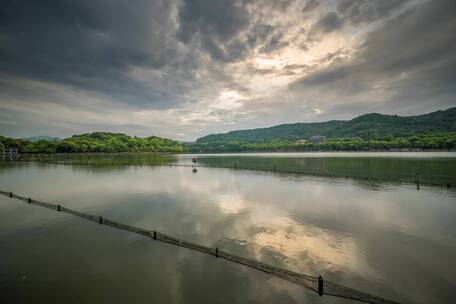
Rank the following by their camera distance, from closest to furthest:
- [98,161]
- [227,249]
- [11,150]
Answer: [227,249] < [98,161] < [11,150]

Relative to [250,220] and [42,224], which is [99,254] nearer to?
[42,224]

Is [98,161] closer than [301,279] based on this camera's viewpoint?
No

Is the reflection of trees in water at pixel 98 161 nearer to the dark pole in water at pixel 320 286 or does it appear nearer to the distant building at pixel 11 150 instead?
the distant building at pixel 11 150

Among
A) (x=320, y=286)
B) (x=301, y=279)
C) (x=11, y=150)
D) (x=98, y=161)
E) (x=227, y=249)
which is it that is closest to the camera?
(x=320, y=286)

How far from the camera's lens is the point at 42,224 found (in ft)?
49.8

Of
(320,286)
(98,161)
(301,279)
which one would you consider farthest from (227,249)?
(98,161)

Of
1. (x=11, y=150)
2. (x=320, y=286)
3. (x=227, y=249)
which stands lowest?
(x=227, y=249)

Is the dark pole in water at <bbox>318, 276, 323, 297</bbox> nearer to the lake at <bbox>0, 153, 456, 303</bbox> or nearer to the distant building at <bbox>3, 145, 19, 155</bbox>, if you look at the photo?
the lake at <bbox>0, 153, 456, 303</bbox>

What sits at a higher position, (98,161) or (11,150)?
(11,150)

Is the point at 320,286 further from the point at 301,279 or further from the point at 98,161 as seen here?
the point at 98,161

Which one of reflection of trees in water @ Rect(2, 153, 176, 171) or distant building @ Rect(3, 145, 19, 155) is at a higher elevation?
distant building @ Rect(3, 145, 19, 155)

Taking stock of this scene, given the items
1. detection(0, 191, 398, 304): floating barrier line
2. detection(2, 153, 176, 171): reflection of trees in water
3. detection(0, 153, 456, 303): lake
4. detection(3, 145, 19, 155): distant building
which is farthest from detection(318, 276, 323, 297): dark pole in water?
detection(3, 145, 19, 155): distant building

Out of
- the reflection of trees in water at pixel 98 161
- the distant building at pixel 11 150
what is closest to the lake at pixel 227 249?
the reflection of trees in water at pixel 98 161

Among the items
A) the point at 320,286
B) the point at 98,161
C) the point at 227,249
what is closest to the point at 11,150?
the point at 98,161
